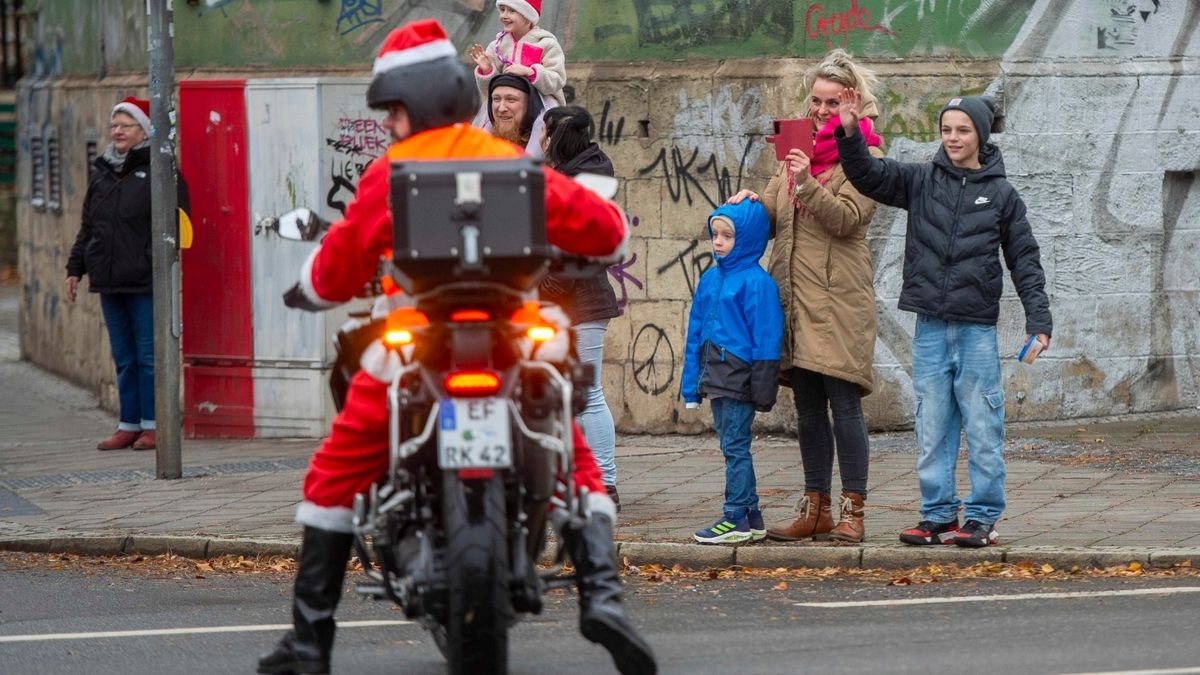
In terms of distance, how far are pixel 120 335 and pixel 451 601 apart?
862cm

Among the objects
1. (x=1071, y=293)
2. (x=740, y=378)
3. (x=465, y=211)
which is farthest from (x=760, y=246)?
(x=1071, y=293)

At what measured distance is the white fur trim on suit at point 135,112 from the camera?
13.0m

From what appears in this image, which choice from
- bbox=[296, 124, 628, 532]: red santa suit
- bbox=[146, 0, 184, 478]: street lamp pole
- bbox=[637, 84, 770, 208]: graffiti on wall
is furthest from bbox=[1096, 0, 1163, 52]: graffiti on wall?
bbox=[296, 124, 628, 532]: red santa suit

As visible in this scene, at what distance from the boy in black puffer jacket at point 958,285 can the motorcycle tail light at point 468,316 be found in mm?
3236

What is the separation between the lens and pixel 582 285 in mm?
9375

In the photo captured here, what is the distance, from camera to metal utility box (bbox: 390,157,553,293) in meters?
5.25

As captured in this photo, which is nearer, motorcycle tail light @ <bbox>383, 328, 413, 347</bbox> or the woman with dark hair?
motorcycle tail light @ <bbox>383, 328, 413, 347</bbox>

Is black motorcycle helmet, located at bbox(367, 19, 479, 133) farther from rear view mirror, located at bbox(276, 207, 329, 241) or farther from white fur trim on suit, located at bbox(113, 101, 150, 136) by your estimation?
white fur trim on suit, located at bbox(113, 101, 150, 136)

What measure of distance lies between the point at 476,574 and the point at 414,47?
60.6 inches

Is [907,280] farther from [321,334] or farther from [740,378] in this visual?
[321,334]

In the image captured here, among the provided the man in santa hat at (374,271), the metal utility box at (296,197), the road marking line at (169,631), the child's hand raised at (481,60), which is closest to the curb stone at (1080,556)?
the road marking line at (169,631)

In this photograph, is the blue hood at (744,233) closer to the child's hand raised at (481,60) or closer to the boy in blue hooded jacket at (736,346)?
the boy in blue hooded jacket at (736,346)

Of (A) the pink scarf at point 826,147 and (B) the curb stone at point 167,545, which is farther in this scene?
(B) the curb stone at point 167,545

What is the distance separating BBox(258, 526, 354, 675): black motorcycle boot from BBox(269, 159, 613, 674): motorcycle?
0.89 ft
